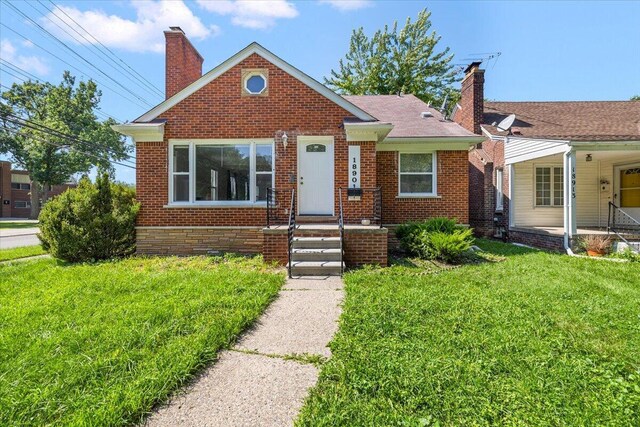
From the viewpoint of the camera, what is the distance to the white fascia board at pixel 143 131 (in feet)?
27.7

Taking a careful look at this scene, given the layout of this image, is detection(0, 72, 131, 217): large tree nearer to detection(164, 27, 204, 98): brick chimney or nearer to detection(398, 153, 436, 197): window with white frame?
detection(164, 27, 204, 98): brick chimney

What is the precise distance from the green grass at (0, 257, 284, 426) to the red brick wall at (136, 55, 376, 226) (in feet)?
9.33

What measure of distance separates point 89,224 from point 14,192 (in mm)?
54155

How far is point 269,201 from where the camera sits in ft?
28.5

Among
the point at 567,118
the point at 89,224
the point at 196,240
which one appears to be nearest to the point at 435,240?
the point at 196,240

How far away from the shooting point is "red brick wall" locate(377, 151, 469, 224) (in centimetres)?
989

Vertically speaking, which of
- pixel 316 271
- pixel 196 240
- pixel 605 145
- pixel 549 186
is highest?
pixel 605 145

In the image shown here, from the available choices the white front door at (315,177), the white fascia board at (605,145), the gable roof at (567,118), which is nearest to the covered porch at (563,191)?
the gable roof at (567,118)

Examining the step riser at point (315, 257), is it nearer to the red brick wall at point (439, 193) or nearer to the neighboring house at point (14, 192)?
the red brick wall at point (439, 193)

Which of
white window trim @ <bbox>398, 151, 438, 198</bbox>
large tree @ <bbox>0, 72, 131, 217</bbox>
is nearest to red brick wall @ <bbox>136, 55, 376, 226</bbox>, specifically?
white window trim @ <bbox>398, 151, 438, 198</bbox>

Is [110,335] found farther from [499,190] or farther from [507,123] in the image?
[507,123]

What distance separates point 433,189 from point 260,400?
8.68m

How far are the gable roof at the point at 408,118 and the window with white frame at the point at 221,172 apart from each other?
3.93m

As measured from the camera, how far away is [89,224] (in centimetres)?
793
